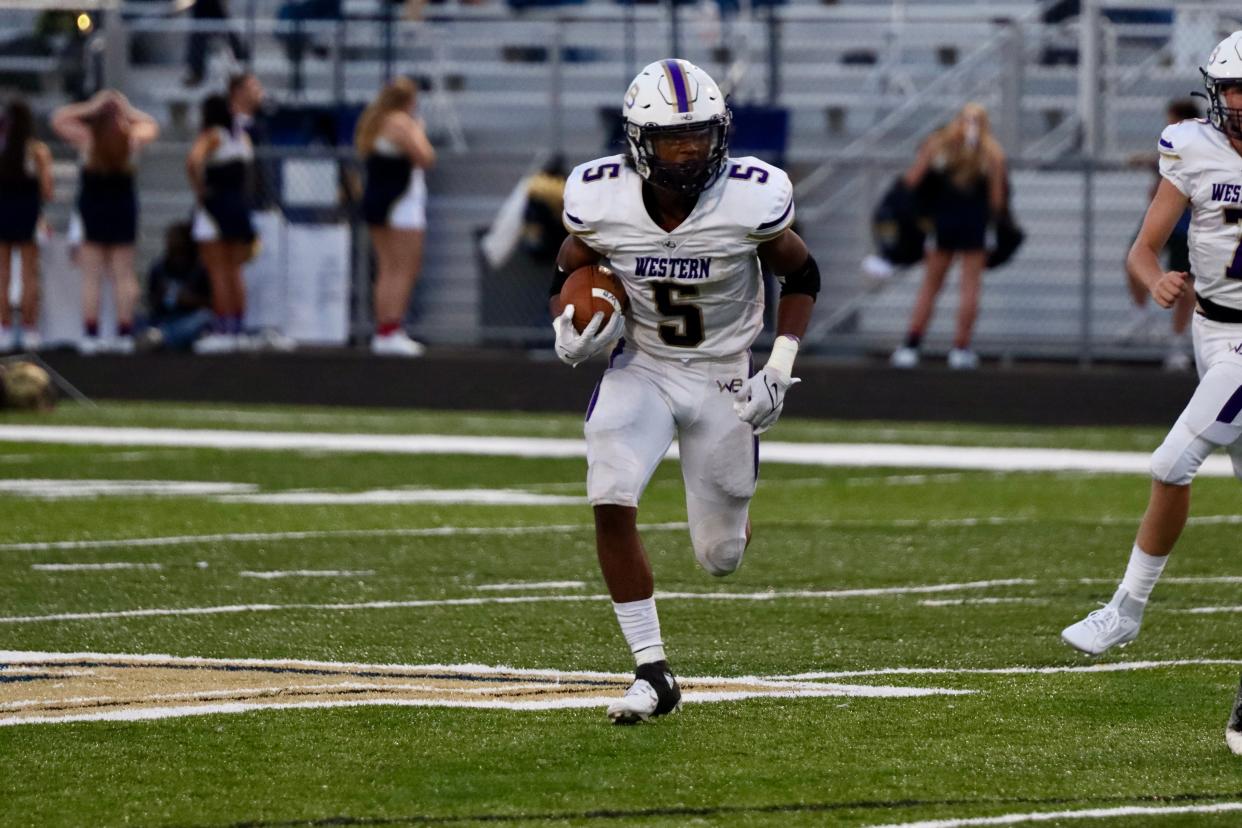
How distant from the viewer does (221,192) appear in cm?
1476

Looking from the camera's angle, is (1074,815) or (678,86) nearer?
(1074,815)

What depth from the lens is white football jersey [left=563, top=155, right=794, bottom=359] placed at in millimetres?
5367

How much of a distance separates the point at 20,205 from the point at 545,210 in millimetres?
3539

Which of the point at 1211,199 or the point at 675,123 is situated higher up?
the point at 675,123

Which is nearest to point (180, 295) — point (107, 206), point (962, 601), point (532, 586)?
point (107, 206)

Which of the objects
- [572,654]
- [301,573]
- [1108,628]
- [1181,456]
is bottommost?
[301,573]

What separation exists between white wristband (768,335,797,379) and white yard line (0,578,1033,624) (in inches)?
60.5

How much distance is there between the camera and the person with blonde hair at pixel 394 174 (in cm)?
1425

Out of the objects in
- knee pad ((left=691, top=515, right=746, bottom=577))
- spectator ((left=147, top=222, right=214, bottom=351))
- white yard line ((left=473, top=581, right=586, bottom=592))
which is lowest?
spectator ((left=147, top=222, right=214, bottom=351))

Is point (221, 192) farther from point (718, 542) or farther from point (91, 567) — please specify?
point (718, 542)

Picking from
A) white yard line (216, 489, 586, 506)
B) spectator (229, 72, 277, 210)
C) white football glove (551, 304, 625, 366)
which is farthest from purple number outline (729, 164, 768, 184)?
spectator (229, 72, 277, 210)

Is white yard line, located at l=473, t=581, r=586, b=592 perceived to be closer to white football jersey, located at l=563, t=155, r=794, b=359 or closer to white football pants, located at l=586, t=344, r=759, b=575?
white football pants, located at l=586, t=344, r=759, b=575

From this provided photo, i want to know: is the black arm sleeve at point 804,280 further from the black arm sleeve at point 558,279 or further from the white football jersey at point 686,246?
the black arm sleeve at point 558,279

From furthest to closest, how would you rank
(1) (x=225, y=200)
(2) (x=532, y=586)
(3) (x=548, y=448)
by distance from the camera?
(1) (x=225, y=200) < (3) (x=548, y=448) < (2) (x=532, y=586)
